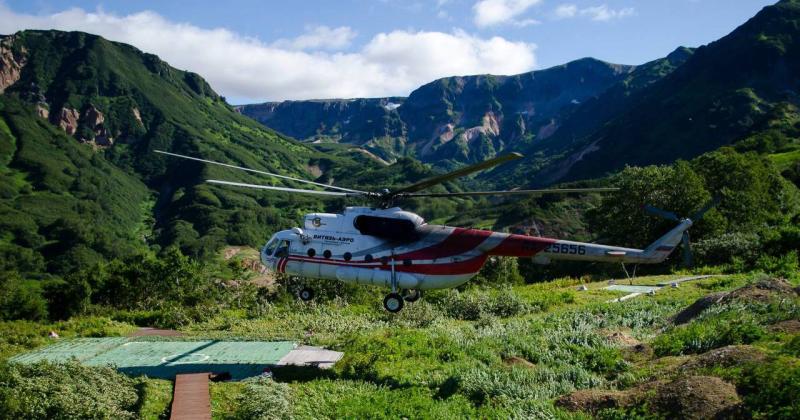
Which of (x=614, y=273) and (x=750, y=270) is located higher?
(x=750, y=270)

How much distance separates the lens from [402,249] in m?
21.6

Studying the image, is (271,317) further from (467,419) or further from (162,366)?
(467,419)

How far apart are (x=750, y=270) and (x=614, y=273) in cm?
2054

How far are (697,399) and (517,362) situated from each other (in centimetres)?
633

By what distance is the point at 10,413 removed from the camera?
12922mm

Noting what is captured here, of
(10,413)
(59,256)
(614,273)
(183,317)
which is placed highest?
(10,413)

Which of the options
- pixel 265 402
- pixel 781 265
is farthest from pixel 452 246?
pixel 781 265

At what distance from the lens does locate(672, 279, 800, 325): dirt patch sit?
19.1 metres

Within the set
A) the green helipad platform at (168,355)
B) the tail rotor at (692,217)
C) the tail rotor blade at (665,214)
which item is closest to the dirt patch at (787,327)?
the tail rotor at (692,217)

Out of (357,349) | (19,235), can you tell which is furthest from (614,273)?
(19,235)

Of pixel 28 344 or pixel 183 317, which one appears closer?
pixel 28 344

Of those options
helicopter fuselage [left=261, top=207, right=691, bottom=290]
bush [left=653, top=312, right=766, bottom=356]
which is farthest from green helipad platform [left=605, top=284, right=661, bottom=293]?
bush [left=653, top=312, right=766, bottom=356]

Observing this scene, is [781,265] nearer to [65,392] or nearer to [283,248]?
[283,248]

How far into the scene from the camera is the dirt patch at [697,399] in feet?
36.2
